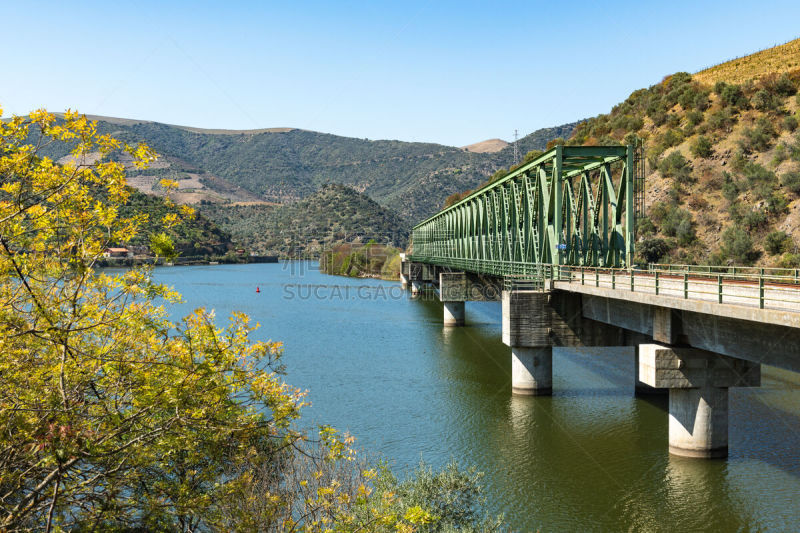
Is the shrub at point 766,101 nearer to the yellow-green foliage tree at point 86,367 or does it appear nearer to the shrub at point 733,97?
the shrub at point 733,97

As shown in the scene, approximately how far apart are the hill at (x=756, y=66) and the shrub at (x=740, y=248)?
34.6m

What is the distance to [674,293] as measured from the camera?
20906 mm

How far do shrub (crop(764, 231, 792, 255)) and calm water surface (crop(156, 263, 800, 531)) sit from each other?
17744 mm

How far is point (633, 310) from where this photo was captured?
76.7 feet

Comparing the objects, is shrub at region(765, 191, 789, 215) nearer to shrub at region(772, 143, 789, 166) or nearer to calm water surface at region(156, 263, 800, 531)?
shrub at region(772, 143, 789, 166)

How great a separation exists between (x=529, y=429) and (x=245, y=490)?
16921mm

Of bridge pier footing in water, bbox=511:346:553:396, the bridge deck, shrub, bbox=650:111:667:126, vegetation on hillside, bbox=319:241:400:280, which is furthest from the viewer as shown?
vegetation on hillside, bbox=319:241:400:280

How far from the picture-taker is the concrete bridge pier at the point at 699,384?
66.1 ft

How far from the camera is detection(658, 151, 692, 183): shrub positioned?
6786 centimetres

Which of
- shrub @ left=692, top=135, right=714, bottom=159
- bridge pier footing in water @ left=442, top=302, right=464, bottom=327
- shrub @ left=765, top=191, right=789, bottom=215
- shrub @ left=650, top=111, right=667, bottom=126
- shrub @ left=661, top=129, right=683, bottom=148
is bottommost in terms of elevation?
bridge pier footing in water @ left=442, top=302, right=464, bottom=327

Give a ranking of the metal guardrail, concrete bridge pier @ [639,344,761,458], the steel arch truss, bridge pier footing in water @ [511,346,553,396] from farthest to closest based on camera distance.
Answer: the steel arch truss < bridge pier footing in water @ [511,346,553,396] < concrete bridge pier @ [639,344,761,458] < the metal guardrail

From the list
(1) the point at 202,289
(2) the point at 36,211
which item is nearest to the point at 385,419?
(2) the point at 36,211

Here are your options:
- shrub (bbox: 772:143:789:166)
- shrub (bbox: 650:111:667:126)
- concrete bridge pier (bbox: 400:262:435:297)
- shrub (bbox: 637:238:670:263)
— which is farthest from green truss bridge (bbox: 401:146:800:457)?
shrub (bbox: 650:111:667:126)

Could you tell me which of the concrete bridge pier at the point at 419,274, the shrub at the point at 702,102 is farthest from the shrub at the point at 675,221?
the concrete bridge pier at the point at 419,274
